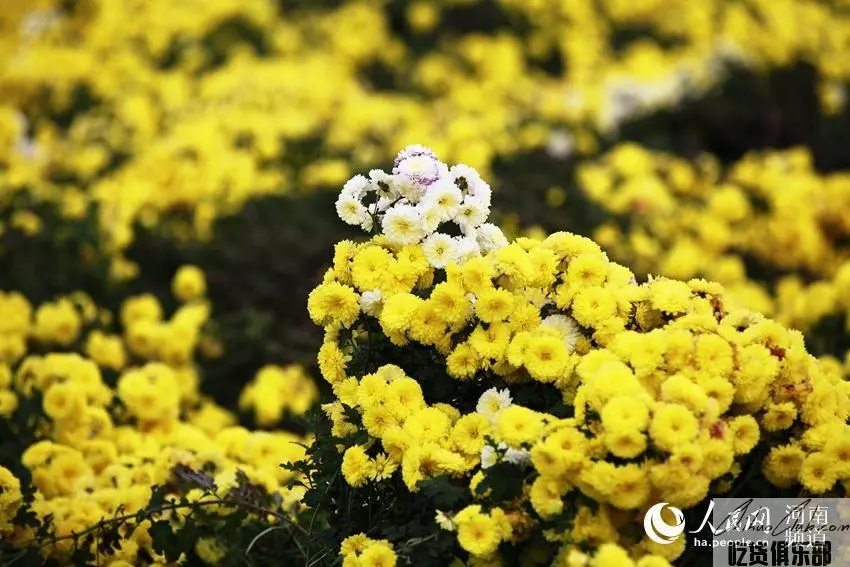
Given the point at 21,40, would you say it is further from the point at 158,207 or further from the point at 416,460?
the point at 416,460

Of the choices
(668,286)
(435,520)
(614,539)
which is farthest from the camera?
(668,286)

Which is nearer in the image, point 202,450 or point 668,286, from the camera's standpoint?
point 668,286

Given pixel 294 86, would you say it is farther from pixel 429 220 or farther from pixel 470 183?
pixel 429 220

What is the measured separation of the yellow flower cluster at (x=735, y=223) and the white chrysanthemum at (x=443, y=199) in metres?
3.24

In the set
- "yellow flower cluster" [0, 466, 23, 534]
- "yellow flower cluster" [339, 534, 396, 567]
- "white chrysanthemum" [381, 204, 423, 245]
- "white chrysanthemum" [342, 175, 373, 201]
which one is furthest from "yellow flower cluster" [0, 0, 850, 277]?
"yellow flower cluster" [339, 534, 396, 567]

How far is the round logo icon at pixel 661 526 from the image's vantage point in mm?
2494

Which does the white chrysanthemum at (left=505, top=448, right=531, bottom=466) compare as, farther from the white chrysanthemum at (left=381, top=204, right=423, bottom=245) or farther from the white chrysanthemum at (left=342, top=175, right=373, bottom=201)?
the white chrysanthemum at (left=342, top=175, right=373, bottom=201)

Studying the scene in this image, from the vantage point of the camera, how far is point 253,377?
5.46 m

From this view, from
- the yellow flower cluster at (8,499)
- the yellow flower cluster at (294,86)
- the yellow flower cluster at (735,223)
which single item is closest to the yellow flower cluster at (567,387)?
the yellow flower cluster at (8,499)

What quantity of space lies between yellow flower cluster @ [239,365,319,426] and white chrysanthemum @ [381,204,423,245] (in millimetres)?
2111

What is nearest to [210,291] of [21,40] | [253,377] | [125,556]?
[253,377]

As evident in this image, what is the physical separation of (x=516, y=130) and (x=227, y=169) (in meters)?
2.21

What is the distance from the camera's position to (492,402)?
9.07 feet

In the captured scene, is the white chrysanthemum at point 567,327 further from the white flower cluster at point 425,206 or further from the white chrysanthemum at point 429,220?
the white chrysanthemum at point 429,220
